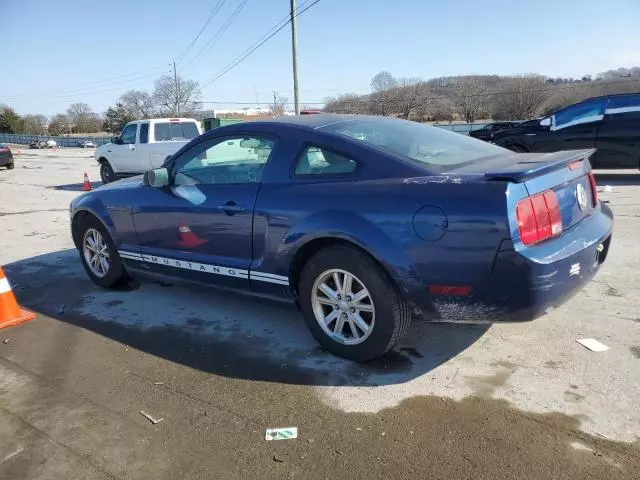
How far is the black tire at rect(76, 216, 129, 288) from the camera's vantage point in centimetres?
497

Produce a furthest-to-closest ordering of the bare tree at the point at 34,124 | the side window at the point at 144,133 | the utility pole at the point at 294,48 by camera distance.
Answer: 1. the bare tree at the point at 34,124
2. the utility pole at the point at 294,48
3. the side window at the point at 144,133

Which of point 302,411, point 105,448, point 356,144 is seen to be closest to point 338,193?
point 356,144

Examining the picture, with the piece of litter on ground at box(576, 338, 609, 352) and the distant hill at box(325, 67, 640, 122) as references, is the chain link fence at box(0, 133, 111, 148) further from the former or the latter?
the piece of litter on ground at box(576, 338, 609, 352)

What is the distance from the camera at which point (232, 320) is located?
4262mm

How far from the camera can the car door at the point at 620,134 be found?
9859 millimetres

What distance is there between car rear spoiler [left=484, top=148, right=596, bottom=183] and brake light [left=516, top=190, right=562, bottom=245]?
123 millimetres

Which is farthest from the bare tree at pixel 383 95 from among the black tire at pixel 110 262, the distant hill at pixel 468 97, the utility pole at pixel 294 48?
the black tire at pixel 110 262

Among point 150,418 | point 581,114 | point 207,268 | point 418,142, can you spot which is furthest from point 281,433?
point 581,114

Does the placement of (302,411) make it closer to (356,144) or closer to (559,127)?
(356,144)

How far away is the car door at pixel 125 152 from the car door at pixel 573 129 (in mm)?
10340

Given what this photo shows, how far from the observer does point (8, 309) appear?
4.48 meters

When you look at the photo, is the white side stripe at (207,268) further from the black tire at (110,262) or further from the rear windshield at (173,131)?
the rear windshield at (173,131)

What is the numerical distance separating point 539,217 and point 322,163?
140 cm

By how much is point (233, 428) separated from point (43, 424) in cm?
112
